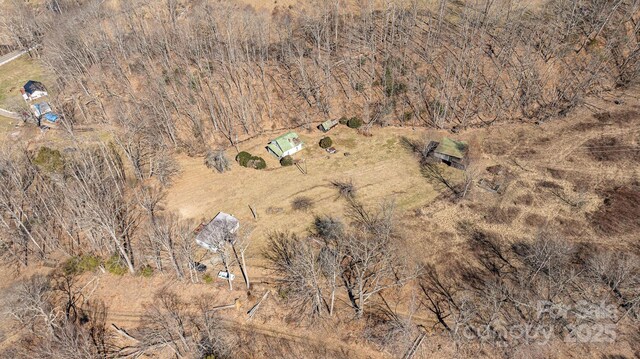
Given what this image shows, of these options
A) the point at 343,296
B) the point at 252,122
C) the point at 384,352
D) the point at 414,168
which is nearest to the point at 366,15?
the point at 252,122

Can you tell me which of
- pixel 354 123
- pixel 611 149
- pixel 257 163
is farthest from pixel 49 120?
pixel 611 149

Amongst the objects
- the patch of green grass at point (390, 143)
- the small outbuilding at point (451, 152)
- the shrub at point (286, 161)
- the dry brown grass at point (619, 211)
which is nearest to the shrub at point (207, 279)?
the shrub at point (286, 161)

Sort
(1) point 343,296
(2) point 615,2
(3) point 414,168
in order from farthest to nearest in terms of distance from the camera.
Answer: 1. (2) point 615,2
2. (3) point 414,168
3. (1) point 343,296

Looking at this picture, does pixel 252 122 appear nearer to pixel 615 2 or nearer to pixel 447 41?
pixel 447 41

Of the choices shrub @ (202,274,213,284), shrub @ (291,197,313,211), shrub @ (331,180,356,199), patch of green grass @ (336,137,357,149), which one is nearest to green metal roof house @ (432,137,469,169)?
patch of green grass @ (336,137,357,149)

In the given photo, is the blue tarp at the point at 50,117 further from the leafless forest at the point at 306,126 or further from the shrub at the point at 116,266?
the shrub at the point at 116,266

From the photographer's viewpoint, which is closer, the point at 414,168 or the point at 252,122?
the point at 414,168
